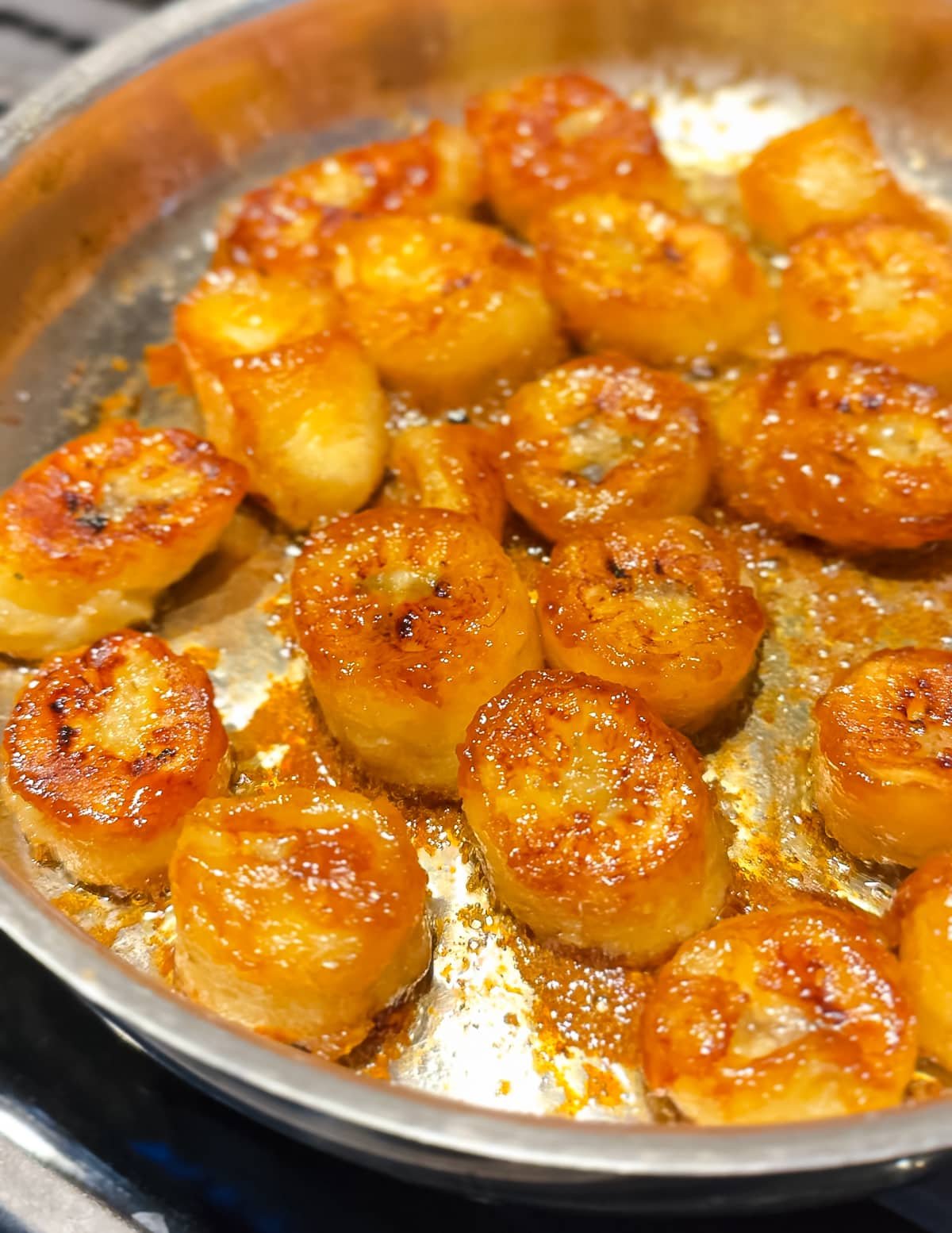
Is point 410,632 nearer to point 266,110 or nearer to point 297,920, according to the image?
point 297,920

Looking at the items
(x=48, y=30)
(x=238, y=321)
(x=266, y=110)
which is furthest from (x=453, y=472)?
(x=48, y=30)

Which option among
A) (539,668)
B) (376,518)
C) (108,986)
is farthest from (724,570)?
(108,986)

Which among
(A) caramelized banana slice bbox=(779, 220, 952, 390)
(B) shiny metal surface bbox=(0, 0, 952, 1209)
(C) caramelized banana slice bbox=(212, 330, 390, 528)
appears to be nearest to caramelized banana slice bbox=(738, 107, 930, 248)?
(A) caramelized banana slice bbox=(779, 220, 952, 390)

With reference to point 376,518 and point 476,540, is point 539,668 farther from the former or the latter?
point 376,518

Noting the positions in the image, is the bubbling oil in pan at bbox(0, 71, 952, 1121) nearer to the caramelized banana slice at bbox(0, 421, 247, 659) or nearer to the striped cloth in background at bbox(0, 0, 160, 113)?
the caramelized banana slice at bbox(0, 421, 247, 659)

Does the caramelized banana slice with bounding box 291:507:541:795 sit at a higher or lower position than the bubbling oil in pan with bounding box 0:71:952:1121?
higher
